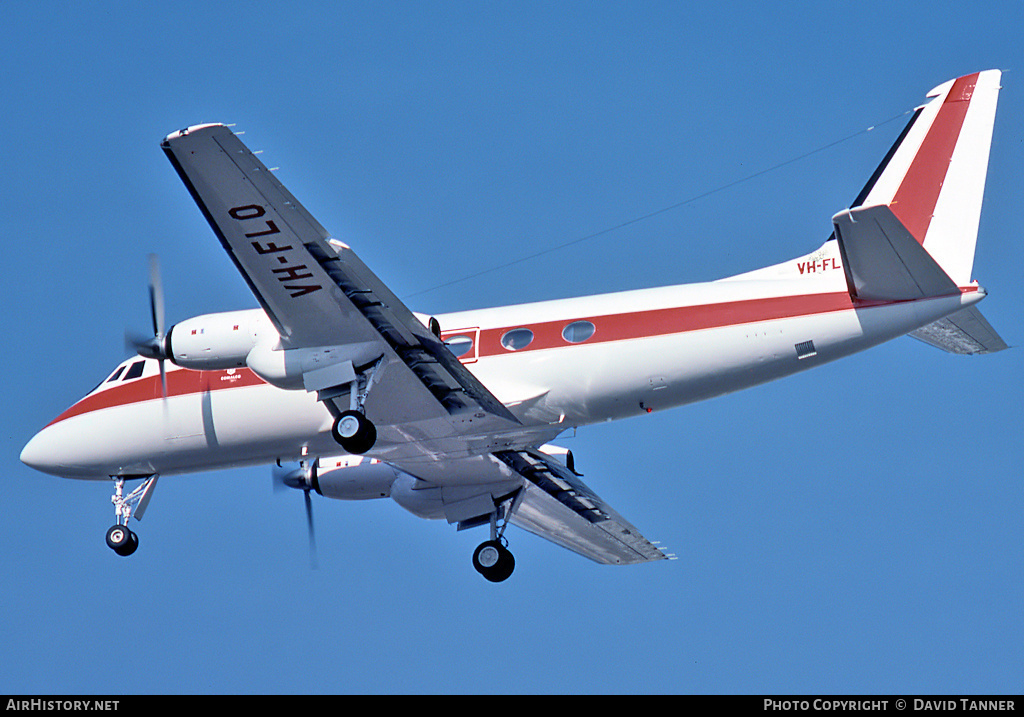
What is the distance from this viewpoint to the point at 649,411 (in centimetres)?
2055

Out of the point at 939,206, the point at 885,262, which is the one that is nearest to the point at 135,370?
the point at 885,262

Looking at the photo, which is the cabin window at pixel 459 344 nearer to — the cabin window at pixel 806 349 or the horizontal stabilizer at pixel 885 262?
the cabin window at pixel 806 349

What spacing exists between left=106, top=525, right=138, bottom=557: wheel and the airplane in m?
2.07

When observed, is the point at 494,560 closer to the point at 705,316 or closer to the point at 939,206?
the point at 705,316

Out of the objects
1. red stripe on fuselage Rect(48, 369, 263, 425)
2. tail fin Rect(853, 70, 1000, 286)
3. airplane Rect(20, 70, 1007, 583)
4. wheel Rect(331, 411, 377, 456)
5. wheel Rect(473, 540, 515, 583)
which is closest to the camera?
airplane Rect(20, 70, 1007, 583)

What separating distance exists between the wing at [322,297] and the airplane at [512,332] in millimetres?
28

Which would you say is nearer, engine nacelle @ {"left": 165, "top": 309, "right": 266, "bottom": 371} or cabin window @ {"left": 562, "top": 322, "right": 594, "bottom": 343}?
engine nacelle @ {"left": 165, "top": 309, "right": 266, "bottom": 371}

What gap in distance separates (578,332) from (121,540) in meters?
10.0

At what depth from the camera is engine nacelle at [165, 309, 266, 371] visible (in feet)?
65.2

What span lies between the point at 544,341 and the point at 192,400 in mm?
6937

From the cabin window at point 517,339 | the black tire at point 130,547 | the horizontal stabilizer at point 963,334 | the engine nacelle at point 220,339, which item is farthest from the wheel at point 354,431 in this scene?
the horizontal stabilizer at point 963,334

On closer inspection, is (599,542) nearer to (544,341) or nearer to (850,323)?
(544,341)
